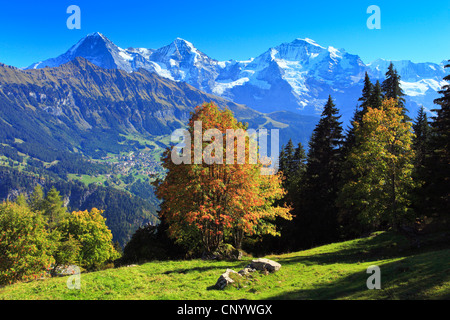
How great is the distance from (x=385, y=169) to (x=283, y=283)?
60.4 ft

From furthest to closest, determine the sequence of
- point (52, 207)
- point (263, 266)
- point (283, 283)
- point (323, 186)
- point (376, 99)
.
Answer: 1. point (52, 207)
2. point (323, 186)
3. point (376, 99)
4. point (263, 266)
5. point (283, 283)

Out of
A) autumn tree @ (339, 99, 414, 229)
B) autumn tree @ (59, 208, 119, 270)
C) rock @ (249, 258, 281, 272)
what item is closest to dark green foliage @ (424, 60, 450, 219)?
autumn tree @ (339, 99, 414, 229)

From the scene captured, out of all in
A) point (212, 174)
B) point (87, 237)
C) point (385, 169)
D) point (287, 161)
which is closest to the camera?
point (212, 174)

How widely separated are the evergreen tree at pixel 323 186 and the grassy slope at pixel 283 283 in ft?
60.9

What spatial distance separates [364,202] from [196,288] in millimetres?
21288

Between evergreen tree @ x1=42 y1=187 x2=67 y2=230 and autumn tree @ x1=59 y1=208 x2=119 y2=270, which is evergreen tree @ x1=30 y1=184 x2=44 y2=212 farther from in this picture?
autumn tree @ x1=59 y1=208 x2=119 y2=270

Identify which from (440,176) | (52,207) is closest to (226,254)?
(440,176)

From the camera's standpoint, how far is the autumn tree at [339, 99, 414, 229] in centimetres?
2856

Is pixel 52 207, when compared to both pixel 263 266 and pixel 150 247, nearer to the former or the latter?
pixel 150 247

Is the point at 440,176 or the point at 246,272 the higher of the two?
the point at 440,176

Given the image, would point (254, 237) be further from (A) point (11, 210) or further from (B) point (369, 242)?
(A) point (11, 210)

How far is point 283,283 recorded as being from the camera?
61.3 feet

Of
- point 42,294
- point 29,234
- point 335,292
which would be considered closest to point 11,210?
point 29,234

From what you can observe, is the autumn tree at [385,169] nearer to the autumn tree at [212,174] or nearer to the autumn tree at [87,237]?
the autumn tree at [212,174]
